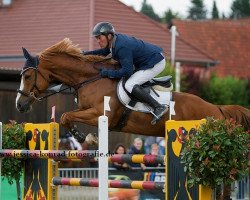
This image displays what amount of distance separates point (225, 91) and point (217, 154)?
26800 mm

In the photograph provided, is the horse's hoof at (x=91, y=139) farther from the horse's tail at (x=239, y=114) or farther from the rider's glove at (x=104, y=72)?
the horse's tail at (x=239, y=114)

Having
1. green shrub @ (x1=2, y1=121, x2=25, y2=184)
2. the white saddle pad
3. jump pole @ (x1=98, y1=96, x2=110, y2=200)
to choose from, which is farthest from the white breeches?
jump pole @ (x1=98, y1=96, x2=110, y2=200)

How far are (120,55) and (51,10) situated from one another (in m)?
25.1

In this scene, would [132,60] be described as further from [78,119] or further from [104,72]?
[78,119]

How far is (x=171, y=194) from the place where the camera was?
7445mm

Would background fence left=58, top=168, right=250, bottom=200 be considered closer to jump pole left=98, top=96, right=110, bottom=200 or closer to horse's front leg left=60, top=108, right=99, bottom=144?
horse's front leg left=60, top=108, right=99, bottom=144

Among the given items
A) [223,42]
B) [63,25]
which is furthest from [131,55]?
[223,42]

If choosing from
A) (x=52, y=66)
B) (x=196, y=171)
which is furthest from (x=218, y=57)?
(x=196, y=171)

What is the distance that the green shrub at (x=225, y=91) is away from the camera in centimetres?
3328

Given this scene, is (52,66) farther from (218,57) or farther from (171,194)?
(218,57)

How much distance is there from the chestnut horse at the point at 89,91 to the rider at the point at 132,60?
0.59ft

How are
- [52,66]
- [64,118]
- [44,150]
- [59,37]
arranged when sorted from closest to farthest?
[44,150], [64,118], [52,66], [59,37]

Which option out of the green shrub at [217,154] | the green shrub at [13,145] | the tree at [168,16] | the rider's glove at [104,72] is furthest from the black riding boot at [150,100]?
the tree at [168,16]

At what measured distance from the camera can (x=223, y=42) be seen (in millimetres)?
47562
